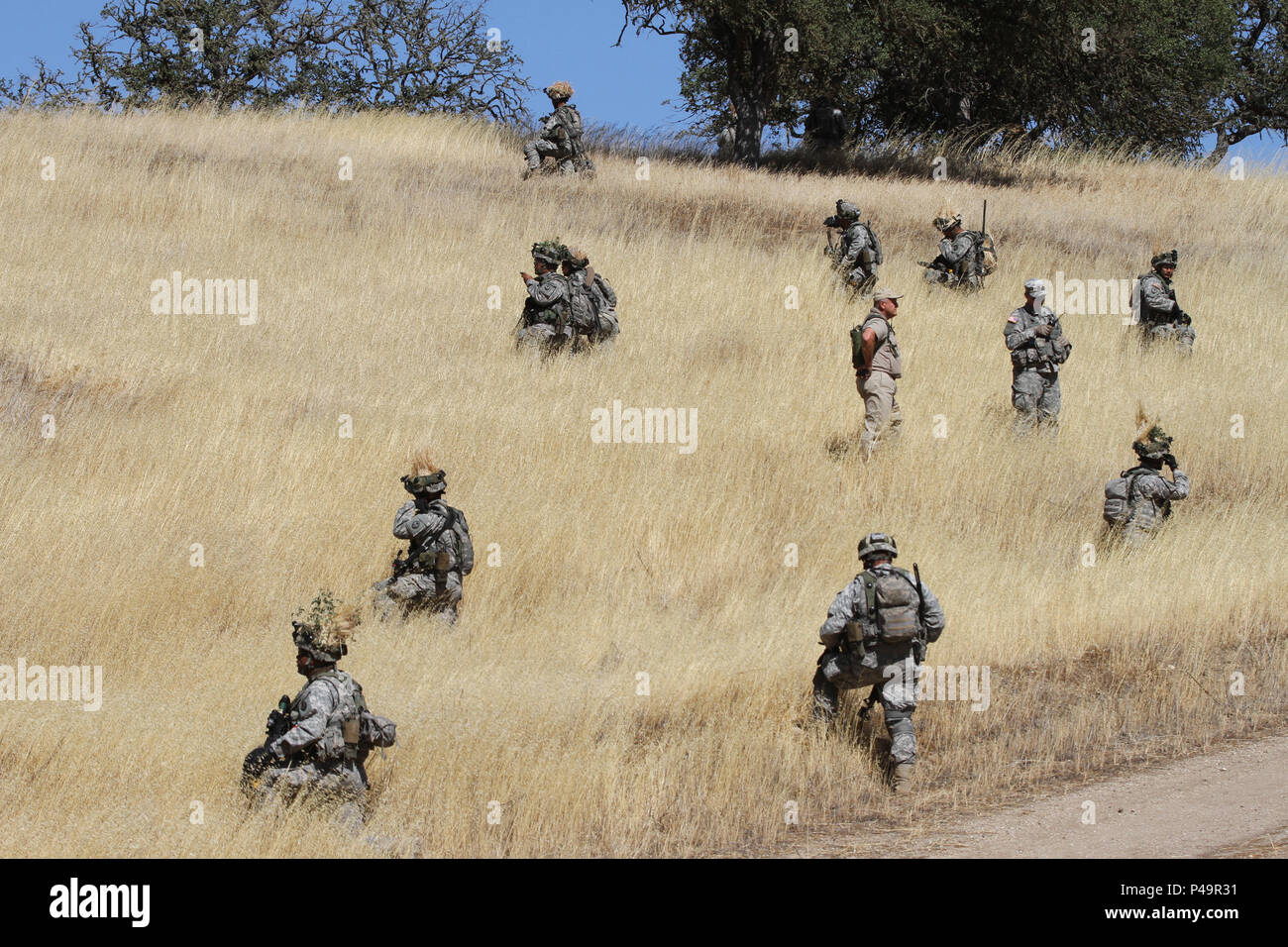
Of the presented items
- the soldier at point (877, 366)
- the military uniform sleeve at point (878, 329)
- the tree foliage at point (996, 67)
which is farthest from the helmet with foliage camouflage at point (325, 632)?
the tree foliage at point (996, 67)

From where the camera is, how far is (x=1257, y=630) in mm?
10953

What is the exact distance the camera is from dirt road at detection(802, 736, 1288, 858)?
25.6 feet

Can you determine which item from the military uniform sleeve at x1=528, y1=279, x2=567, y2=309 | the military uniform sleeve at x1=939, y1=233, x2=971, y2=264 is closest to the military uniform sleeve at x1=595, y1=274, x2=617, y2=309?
the military uniform sleeve at x1=528, y1=279, x2=567, y2=309

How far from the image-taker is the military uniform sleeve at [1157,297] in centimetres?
1692

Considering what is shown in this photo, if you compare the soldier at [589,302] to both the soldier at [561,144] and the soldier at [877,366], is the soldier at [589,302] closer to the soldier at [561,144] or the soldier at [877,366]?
the soldier at [877,366]

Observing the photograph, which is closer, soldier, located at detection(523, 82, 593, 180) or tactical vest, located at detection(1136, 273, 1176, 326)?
tactical vest, located at detection(1136, 273, 1176, 326)

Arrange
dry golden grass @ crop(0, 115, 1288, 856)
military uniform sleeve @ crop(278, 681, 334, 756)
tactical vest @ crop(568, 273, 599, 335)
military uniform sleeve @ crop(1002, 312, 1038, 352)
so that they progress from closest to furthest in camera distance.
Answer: military uniform sleeve @ crop(278, 681, 334, 756)
dry golden grass @ crop(0, 115, 1288, 856)
military uniform sleeve @ crop(1002, 312, 1038, 352)
tactical vest @ crop(568, 273, 599, 335)

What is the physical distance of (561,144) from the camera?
69.4ft

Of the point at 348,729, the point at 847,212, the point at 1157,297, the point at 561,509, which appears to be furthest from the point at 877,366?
the point at 348,729

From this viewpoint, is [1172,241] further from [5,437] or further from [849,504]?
[5,437]

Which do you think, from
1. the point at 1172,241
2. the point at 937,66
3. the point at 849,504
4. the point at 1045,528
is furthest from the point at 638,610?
the point at 937,66

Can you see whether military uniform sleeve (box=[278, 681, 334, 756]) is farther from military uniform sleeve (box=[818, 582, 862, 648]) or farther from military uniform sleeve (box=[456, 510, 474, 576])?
military uniform sleeve (box=[818, 582, 862, 648])

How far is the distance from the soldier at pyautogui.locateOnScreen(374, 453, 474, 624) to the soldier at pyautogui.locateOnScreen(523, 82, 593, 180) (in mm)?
11329

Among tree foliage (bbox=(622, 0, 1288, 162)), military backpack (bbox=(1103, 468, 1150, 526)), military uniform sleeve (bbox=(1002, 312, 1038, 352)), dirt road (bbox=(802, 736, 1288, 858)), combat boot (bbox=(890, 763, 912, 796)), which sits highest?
tree foliage (bbox=(622, 0, 1288, 162))
